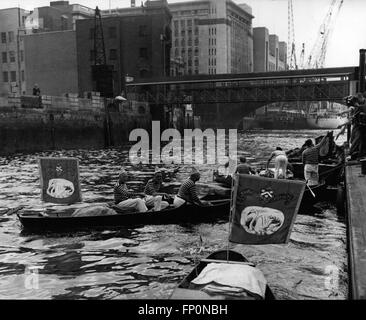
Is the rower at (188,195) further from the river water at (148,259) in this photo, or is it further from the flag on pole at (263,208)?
the flag on pole at (263,208)

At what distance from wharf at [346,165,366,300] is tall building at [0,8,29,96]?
85679 mm

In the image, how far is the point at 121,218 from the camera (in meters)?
14.5

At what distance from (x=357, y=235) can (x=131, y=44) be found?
247 feet

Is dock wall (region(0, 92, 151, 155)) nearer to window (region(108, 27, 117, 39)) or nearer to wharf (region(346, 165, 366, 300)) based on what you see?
window (region(108, 27, 117, 39))

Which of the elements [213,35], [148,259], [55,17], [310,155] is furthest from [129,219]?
[213,35]

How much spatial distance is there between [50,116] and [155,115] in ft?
94.4

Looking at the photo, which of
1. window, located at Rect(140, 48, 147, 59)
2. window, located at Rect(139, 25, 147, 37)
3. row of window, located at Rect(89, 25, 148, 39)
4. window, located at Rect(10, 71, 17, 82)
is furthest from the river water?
window, located at Rect(10, 71, 17, 82)

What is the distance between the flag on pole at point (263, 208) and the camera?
8.29m

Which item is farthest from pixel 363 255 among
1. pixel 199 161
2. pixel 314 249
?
pixel 199 161

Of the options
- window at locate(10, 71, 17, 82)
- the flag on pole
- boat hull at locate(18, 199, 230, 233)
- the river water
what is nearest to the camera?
the flag on pole

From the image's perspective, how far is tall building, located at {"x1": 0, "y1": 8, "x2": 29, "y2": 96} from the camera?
90375mm

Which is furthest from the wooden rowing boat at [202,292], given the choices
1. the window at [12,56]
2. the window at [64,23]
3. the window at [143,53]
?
the window at [12,56]
